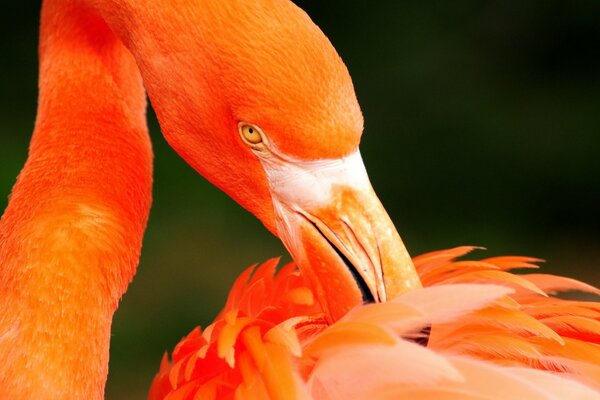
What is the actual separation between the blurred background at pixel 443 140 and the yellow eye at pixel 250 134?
2157 millimetres

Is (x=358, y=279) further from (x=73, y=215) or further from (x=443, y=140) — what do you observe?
(x=443, y=140)

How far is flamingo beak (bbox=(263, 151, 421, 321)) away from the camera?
60.4 inches

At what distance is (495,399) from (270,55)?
629 mm

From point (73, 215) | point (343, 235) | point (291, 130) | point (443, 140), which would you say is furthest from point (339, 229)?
point (443, 140)

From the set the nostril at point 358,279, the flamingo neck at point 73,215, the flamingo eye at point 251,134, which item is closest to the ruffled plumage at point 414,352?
the nostril at point 358,279

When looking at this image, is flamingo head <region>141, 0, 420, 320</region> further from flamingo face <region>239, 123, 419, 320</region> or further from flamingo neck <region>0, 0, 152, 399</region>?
flamingo neck <region>0, 0, 152, 399</region>

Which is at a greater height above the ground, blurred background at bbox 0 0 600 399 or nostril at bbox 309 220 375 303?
nostril at bbox 309 220 375 303

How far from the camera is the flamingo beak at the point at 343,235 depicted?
154 cm

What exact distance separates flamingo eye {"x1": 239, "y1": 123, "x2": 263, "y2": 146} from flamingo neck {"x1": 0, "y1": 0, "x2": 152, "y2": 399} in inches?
12.8

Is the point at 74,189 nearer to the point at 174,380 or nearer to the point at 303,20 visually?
the point at 174,380

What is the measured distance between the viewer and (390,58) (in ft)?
14.2

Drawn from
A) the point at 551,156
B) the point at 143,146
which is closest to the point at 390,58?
the point at 551,156

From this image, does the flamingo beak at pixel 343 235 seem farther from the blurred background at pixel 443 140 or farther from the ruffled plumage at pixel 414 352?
the blurred background at pixel 443 140

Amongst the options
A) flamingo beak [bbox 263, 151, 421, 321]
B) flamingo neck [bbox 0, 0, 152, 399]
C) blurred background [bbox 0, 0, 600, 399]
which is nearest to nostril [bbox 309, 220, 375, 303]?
flamingo beak [bbox 263, 151, 421, 321]
